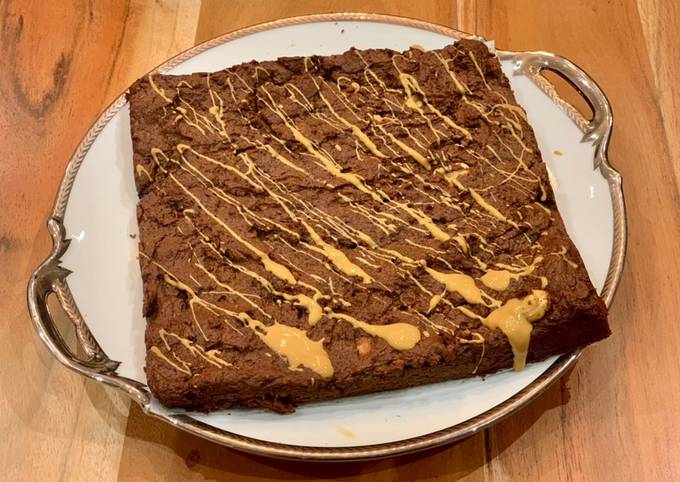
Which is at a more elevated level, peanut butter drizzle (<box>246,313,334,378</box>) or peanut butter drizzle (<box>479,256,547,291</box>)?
peanut butter drizzle (<box>479,256,547,291</box>)

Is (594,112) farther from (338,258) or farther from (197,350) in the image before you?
(197,350)

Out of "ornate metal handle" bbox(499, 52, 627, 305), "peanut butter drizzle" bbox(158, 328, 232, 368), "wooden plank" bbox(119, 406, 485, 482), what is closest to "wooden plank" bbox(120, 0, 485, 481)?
"wooden plank" bbox(119, 406, 485, 482)

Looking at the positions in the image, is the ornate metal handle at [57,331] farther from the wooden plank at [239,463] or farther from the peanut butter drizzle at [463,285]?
the peanut butter drizzle at [463,285]

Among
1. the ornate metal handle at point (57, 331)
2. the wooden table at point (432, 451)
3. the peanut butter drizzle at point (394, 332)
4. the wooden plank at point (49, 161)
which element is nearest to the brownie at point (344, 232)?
the peanut butter drizzle at point (394, 332)

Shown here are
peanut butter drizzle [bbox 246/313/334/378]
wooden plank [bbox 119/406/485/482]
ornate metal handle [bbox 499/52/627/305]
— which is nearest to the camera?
peanut butter drizzle [bbox 246/313/334/378]

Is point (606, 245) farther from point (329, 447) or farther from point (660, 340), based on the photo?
point (329, 447)

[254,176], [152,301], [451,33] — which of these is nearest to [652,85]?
[451,33]

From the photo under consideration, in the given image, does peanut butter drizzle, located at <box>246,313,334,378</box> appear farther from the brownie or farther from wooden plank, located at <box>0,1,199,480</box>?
wooden plank, located at <box>0,1,199,480</box>

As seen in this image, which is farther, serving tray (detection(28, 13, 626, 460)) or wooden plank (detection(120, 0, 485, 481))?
wooden plank (detection(120, 0, 485, 481))
